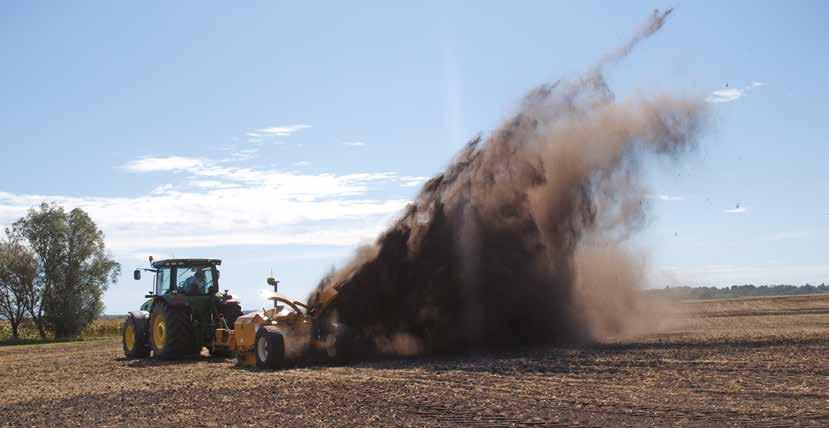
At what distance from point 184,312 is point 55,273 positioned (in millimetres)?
41958

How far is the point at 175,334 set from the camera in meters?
23.6

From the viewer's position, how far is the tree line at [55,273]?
5878 cm

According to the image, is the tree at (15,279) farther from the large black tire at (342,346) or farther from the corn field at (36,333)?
the large black tire at (342,346)

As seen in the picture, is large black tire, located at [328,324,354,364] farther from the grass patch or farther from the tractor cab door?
the grass patch

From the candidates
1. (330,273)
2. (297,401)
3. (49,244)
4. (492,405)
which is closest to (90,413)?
(297,401)

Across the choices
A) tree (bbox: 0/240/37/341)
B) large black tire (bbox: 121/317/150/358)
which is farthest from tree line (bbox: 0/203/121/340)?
large black tire (bbox: 121/317/150/358)

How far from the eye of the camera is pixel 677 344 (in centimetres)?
2297

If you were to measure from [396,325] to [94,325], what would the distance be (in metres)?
49.0

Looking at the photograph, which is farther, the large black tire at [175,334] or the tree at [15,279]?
the tree at [15,279]

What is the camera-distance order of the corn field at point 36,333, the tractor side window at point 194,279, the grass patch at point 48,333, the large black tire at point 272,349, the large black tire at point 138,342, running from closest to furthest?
the large black tire at point 272,349 < the tractor side window at point 194,279 < the large black tire at point 138,342 < the grass patch at point 48,333 < the corn field at point 36,333

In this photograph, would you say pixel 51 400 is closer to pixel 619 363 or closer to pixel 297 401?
pixel 297 401

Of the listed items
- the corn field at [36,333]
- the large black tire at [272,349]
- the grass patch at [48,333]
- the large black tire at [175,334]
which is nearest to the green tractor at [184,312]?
the large black tire at [175,334]

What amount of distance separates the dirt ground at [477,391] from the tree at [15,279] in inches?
1590

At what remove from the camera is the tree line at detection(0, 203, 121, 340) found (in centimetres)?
5878
